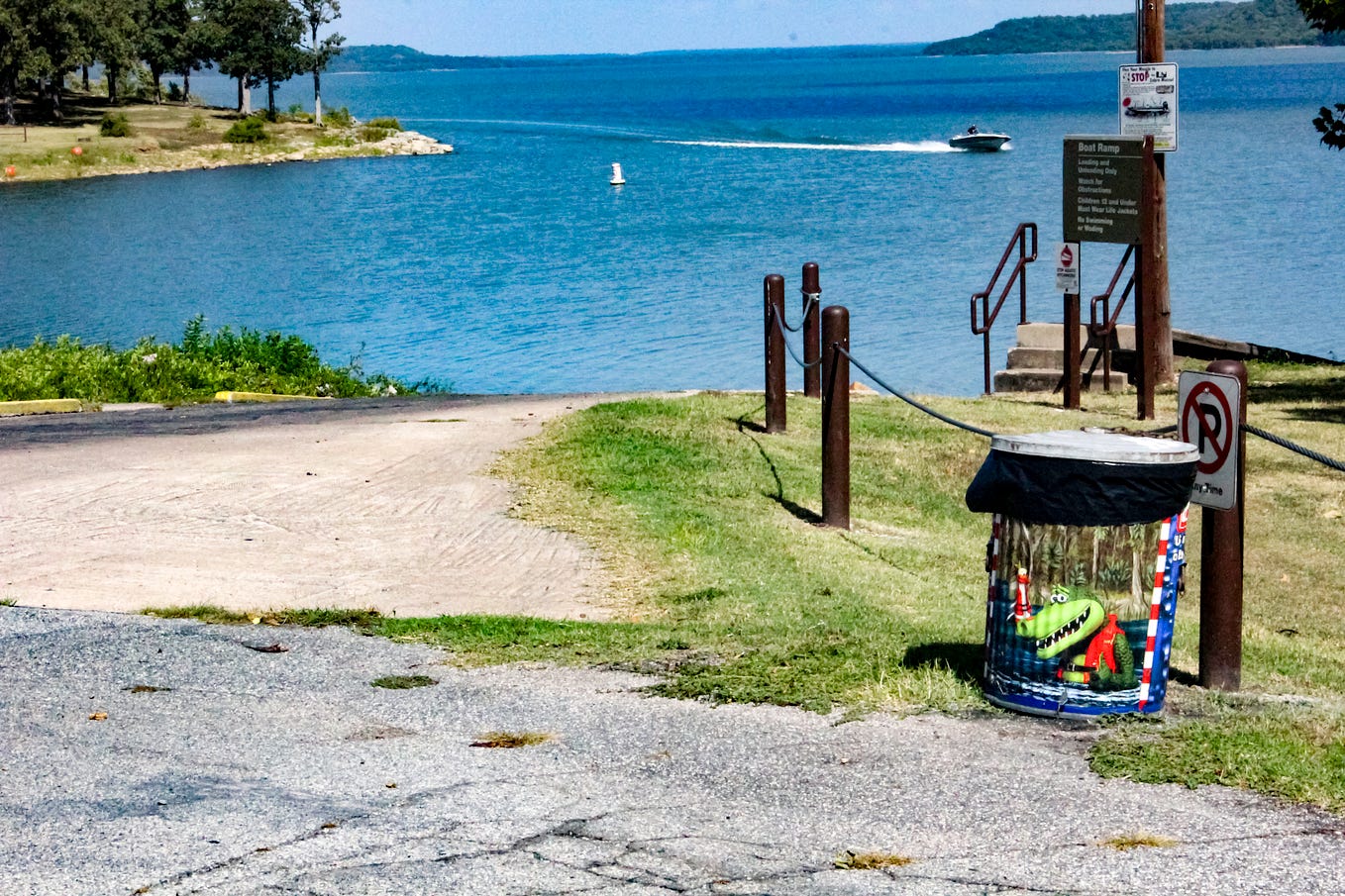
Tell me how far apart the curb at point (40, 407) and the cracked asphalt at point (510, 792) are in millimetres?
8608

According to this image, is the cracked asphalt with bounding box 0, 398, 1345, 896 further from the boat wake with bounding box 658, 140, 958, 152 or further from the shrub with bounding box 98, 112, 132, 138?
the shrub with bounding box 98, 112, 132, 138

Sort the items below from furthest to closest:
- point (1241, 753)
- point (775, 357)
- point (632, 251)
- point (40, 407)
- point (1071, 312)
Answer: point (632, 251) → point (40, 407) → point (1071, 312) → point (775, 357) → point (1241, 753)

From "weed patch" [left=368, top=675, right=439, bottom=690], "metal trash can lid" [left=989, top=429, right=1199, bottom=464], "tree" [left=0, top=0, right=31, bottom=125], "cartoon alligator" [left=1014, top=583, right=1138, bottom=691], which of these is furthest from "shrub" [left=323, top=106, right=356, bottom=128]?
"cartoon alligator" [left=1014, top=583, right=1138, bottom=691]

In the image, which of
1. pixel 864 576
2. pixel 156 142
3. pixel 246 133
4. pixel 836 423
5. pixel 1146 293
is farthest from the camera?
pixel 246 133

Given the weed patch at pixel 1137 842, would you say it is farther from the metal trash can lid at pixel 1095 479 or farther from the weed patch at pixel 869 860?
the metal trash can lid at pixel 1095 479

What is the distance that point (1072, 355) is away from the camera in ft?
47.3

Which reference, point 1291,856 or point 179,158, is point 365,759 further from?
point 179,158

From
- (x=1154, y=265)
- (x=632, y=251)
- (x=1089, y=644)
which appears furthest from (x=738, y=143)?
(x=1089, y=644)

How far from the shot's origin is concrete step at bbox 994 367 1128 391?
53.2 ft

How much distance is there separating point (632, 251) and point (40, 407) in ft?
95.3

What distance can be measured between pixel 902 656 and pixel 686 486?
4.06 meters

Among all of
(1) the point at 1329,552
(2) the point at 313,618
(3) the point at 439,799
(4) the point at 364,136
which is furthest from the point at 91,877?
(4) the point at 364,136

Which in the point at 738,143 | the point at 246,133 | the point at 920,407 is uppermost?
the point at 246,133

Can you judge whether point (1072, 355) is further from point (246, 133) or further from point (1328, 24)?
point (246, 133)
